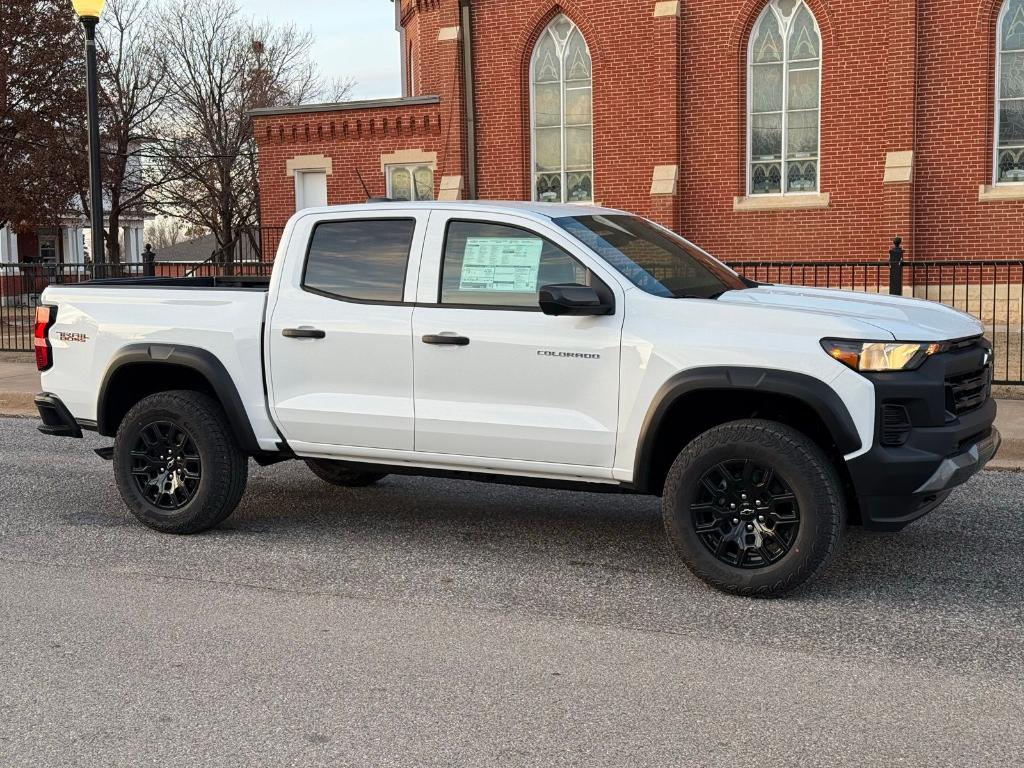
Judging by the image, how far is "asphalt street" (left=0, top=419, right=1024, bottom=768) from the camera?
3967mm

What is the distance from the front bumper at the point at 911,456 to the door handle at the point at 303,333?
9.48ft

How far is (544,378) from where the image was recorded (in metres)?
5.95

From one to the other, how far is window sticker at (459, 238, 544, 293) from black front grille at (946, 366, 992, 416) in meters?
2.08

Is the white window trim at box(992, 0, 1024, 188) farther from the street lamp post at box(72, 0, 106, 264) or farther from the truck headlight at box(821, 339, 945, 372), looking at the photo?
the truck headlight at box(821, 339, 945, 372)

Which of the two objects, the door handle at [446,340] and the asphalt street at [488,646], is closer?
the asphalt street at [488,646]

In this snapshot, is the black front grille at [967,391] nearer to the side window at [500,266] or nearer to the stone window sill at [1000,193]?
the side window at [500,266]

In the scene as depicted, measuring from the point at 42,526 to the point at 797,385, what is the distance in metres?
4.66

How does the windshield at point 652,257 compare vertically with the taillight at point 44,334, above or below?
above

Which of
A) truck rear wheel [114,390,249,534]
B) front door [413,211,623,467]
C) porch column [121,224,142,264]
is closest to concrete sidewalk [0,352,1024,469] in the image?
front door [413,211,623,467]

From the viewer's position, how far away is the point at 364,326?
641 centimetres

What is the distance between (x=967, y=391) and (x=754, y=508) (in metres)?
1.22

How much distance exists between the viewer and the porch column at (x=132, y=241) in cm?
5931

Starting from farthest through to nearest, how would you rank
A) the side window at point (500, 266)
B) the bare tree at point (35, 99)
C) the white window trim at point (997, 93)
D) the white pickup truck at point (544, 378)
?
the bare tree at point (35, 99), the white window trim at point (997, 93), the side window at point (500, 266), the white pickup truck at point (544, 378)

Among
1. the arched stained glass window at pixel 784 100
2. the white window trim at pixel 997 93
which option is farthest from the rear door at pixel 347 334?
the white window trim at pixel 997 93
